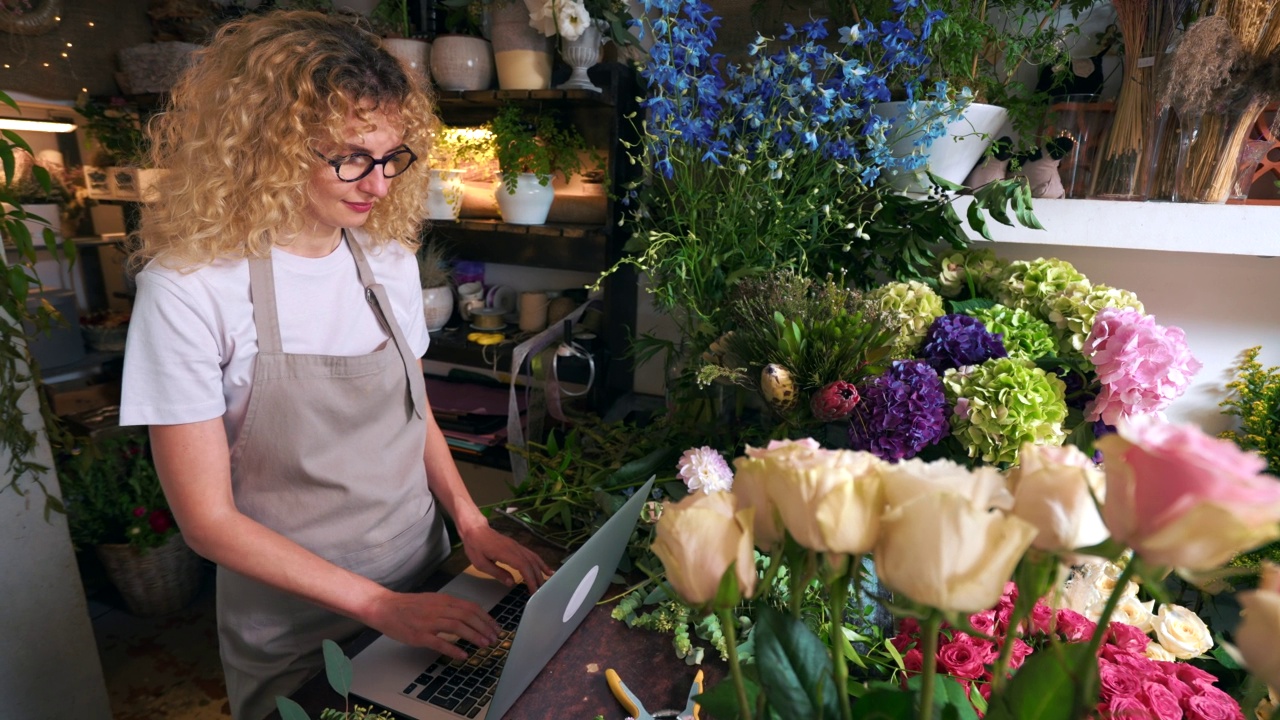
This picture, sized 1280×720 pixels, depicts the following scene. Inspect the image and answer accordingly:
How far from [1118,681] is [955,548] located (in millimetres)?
572

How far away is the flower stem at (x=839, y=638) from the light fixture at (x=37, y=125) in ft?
10.6

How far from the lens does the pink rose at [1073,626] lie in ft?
2.31

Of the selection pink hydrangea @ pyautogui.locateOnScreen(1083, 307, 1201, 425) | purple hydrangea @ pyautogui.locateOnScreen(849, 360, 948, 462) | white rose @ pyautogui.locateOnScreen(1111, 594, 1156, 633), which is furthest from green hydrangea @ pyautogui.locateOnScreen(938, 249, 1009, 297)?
white rose @ pyautogui.locateOnScreen(1111, 594, 1156, 633)

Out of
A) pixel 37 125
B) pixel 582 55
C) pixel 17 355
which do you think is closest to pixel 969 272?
pixel 582 55

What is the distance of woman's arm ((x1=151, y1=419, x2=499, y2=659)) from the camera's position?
96 cm

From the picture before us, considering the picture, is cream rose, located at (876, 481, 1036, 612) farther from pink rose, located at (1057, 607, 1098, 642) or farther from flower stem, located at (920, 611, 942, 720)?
pink rose, located at (1057, 607, 1098, 642)

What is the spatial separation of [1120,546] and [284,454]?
112 cm

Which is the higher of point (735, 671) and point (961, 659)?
point (735, 671)

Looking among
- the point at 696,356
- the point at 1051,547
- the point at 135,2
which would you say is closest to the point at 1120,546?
the point at 1051,547

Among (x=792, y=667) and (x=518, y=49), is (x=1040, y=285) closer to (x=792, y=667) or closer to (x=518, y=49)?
(x=792, y=667)

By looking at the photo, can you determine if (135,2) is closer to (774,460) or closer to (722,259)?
(722,259)

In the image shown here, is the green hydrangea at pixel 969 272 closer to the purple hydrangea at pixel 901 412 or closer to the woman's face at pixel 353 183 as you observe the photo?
the purple hydrangea at pixel 901 412

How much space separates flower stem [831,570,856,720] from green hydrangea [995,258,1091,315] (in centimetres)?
92

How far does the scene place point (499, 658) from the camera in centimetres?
88
